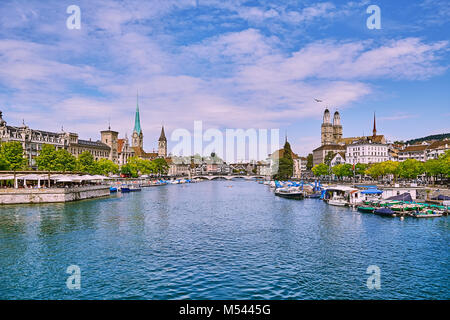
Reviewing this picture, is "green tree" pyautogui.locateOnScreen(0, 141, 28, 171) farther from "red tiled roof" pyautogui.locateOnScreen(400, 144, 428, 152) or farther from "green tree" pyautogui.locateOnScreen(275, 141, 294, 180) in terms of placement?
"red tiled roof" pyautogui.locateOnScreen(400, 144, 428, 152)

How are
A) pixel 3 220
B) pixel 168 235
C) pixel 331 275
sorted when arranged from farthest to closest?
pixel 3 220 → pixel 168 235 → pixel 331 275

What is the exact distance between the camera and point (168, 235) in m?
39.2

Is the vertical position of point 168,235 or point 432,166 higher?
point 432,166

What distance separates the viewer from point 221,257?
29.5 m

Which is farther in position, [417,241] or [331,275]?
[417,241]

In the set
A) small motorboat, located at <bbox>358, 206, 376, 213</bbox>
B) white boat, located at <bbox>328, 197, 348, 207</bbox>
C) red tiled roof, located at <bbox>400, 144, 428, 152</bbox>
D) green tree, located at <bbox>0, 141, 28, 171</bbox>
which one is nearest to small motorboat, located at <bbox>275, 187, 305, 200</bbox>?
white boat, located at <bbox>328, 197, 348, 207</bbox>

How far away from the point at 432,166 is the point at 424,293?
94925mm

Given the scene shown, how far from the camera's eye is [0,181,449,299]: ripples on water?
22016 millimetres

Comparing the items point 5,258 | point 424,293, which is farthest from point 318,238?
point 5,258

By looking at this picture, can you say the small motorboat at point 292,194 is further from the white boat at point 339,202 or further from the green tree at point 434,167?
the green tree at point 434,167

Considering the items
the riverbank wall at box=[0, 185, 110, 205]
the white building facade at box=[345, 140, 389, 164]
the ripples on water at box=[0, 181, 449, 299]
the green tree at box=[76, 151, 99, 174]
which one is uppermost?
the white building facade at box=[345, 140, 389, 164]

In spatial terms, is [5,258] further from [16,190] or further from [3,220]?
[16,190]

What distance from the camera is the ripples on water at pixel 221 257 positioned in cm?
2202

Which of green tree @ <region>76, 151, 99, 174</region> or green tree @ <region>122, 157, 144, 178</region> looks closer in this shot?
green tree @ <region>76, 151, 99, 174</region>
